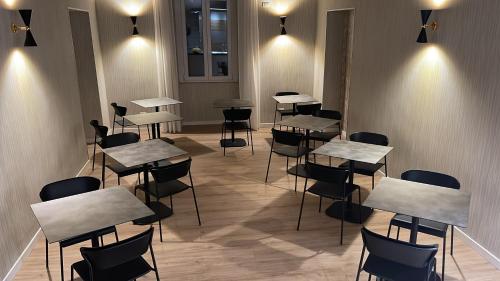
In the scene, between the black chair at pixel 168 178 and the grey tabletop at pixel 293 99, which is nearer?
the black chair at pixel 168 178

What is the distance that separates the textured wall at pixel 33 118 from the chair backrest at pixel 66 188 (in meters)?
0.44

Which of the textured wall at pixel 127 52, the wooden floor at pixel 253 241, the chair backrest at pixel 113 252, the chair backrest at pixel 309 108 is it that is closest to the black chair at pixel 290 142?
the wooden floor at pixel 253 241

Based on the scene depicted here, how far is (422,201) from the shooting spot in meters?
2.97

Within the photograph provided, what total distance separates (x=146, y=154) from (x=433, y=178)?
293 centimetres

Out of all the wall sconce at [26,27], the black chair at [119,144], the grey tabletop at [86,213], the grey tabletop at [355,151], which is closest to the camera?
the grey tabletop at [86,213]

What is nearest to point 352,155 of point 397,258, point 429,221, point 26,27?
point 429,221

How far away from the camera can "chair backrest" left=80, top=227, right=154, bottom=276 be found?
2.41 meters

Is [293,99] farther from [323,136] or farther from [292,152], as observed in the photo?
[292,152]

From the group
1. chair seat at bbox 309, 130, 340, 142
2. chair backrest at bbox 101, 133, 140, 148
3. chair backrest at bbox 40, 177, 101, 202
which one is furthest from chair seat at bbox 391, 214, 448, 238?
chair backrest at bbox 101, 133, 140, 148

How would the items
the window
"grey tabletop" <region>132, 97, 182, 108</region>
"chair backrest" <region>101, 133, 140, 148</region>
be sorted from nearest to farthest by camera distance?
"chair backrest" <region>101, 133, 140, 148</region> < "grey tabletop" <region>132, 97, 182, 108</region> < the window

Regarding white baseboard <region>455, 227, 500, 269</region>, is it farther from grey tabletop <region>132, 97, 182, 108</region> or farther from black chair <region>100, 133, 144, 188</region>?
grey tabletop <region>132, 97, 182, 108</region>

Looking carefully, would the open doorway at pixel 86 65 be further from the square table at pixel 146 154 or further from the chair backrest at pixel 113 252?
the chair backrest at pixel 113 252

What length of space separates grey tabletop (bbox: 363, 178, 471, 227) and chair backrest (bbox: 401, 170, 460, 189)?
0.24m

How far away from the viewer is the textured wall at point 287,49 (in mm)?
7914
